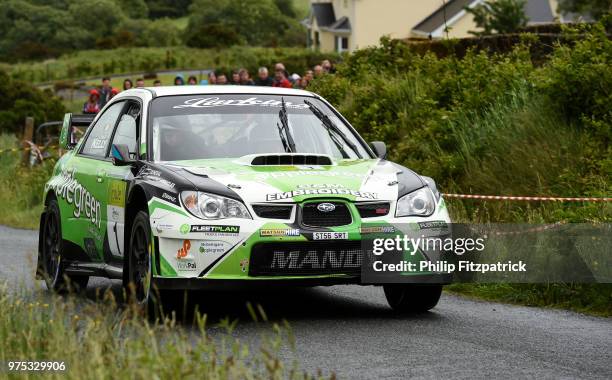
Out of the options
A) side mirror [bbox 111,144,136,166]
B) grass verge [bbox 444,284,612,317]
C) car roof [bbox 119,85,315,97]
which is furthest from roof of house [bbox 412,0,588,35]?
side mirror [bbox 111,144,136,166]

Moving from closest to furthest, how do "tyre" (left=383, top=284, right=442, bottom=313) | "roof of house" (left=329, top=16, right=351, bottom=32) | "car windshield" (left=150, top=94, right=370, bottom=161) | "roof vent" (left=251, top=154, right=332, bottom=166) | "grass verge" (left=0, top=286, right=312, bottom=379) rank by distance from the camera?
"grass verge" (left=0, top=286, right=312, bottom=379), "roof vent" (left=251, top=154, right=332, bottom=166), "tyre" (left=383, top=284, right=442, bottom=313), "car windshield" (left=150, top=94, right=370, bottom=161), "roof of house" (left=329, top=16, right=351, bottom=32)

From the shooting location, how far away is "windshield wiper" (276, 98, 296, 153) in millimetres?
10781

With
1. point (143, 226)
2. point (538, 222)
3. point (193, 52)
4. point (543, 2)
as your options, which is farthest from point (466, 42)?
point (193, 52)

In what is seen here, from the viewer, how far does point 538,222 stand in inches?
515

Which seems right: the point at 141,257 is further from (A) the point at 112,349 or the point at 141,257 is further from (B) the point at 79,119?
(B) the point at 79,119

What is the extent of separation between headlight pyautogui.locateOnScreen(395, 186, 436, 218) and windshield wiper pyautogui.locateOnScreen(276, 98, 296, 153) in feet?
4.24

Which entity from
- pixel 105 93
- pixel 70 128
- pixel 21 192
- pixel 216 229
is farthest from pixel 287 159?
pixel 105 93

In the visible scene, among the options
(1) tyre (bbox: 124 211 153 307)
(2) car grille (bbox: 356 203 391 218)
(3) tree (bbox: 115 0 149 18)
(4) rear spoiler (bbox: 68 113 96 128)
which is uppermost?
(4) rear spoiler (bbox: 68 113 96 128)

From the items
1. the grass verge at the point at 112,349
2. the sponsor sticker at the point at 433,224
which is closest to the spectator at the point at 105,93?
the sponsor sticker at the point at 433,224

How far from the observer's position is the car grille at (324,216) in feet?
30.8

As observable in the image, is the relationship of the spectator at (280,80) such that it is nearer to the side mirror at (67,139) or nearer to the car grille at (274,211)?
the side mirror at (67,139)

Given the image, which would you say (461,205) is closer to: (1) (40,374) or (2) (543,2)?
(1) (40,374)

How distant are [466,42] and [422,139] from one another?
20.2 ft

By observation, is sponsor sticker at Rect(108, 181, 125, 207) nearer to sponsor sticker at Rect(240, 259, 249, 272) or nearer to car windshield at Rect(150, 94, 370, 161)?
car windshield at Rect(150, 94, 370, 161)
